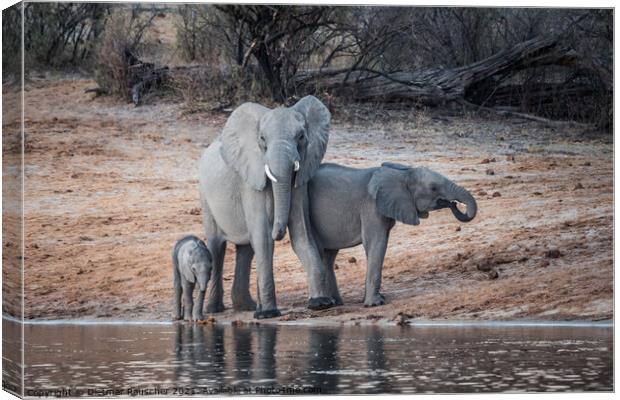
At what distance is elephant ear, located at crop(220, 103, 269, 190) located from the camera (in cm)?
1850

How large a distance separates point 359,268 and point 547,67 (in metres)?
2.67

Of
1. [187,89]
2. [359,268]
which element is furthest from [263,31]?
[359,268]

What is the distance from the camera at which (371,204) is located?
19094 millimetres

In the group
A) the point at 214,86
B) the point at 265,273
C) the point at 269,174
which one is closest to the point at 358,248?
the point at 214,86

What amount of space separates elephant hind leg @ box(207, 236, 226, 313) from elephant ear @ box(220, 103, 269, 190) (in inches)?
30.5

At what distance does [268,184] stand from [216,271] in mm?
1064

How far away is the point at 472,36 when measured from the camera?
2041cm

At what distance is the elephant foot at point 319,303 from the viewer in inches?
737

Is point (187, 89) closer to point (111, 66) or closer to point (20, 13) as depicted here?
point (111, 66)

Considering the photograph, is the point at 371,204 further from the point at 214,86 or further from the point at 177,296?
the point at 214,86

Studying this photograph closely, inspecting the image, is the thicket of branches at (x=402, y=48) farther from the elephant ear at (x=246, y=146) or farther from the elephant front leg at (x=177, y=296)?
the elephant front leg at (x=177, y=296)

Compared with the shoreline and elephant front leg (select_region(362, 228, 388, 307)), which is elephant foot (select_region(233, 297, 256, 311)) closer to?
the shoreline

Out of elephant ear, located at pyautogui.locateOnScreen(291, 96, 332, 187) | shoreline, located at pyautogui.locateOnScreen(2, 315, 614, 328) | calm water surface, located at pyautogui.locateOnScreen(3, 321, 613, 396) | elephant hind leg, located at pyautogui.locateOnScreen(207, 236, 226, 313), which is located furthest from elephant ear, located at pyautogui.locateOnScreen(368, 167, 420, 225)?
elephant hind leg, located at pyautogui.locateOnScreen(207, 236, 226, 313)

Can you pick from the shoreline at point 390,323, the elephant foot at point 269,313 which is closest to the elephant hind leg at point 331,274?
the shoreline at point 390,323
